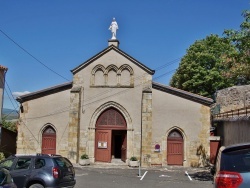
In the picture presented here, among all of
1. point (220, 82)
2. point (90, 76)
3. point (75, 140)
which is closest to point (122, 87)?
point (90, 76)

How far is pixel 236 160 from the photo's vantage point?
17.7 ft

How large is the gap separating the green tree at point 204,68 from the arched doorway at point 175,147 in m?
16.1

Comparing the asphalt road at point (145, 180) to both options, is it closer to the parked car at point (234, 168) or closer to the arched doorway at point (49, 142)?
the arched doorway at point (49, 142)

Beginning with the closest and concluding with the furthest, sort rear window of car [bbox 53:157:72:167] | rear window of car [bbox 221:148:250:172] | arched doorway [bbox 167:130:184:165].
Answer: rear window of car [bbox 221:148:250:172], rear window of car [bbox 53:157:72:167], arched doorway [bbox 167:130:184:165]

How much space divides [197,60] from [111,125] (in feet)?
63.2

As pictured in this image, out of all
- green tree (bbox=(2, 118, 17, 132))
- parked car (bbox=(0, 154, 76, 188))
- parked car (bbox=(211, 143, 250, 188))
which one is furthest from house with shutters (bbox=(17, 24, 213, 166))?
parked car (bbox=(211, 143, 250, 188))

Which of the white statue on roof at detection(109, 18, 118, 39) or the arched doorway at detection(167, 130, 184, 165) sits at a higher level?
the white statue on roof at detection(109, 18, 118, 39)

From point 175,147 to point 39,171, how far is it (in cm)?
1534

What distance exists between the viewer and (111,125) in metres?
26.5

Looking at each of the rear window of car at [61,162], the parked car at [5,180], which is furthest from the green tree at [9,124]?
the parked car at [5,180]

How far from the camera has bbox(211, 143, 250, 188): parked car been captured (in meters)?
5.13

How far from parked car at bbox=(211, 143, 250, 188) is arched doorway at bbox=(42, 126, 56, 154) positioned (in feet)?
72.8

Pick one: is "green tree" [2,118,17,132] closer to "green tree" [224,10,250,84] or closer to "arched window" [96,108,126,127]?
"arched window" [96,108,126,127]

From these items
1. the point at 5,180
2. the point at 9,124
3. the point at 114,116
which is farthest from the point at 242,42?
the point at 9,124
